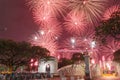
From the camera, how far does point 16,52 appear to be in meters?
28.1

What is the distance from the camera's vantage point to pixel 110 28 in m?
12.0

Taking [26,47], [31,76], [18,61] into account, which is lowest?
[31,76]

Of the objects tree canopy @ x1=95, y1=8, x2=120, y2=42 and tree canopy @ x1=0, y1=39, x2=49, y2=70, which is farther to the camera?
tree canopy @ x1=0, y1=39, x2=49, y2=70

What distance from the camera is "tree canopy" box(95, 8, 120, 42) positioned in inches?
457

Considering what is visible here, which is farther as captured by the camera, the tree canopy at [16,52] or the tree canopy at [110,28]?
the tree canopy at [16,52]

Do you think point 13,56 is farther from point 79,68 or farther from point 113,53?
point 113,53

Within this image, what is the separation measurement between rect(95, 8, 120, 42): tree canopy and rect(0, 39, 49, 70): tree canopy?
17.3 metres

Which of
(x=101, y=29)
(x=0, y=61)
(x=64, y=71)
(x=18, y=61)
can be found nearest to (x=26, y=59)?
(x=18, y=61)

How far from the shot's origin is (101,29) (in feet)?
41.2

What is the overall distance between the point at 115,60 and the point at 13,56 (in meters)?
19.8

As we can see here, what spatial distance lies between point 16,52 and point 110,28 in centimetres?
1927

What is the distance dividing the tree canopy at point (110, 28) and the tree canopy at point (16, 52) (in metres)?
17.3

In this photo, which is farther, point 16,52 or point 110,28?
point 16,52

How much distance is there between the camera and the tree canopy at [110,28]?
11.6 metres
